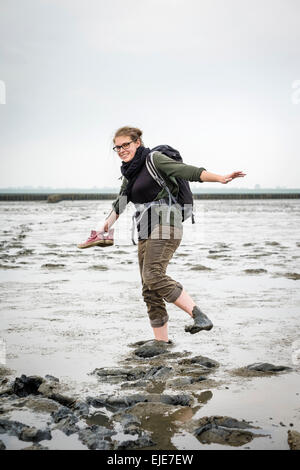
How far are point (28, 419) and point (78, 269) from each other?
21.1ft

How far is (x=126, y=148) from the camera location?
16.4 ft

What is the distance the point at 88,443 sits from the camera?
3061 millimetres

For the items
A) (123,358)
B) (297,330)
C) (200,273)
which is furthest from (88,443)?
(200,273)

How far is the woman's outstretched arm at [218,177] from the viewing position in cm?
444

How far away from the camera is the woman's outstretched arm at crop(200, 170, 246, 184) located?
4441mm

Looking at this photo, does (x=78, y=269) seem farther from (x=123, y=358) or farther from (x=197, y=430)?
(x=197, y=430)

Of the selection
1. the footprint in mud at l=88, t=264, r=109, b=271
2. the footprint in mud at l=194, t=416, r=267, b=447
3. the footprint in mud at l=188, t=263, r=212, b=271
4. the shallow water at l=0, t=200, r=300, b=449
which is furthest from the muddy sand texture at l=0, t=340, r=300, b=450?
the footprint in mud at l=88, t=264, r=109, b=271

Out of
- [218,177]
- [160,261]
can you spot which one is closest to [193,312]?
[160,261]

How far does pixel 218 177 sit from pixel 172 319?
222 centimetres

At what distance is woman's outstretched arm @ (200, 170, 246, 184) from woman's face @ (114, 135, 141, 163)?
80 centimetres

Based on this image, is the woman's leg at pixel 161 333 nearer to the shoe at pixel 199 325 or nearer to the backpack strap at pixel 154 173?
the shoe at pixel 199 325

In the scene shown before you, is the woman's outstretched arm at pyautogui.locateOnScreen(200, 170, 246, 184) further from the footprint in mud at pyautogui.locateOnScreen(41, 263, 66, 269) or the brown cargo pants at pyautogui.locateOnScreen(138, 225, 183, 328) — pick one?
the footprint in mud at pyautogui.locateOnScreen(41, 263, 66, 269)

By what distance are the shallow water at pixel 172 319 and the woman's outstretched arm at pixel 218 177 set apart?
4.79ft

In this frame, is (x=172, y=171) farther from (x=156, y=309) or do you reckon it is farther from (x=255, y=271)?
(x=255, y=271)
